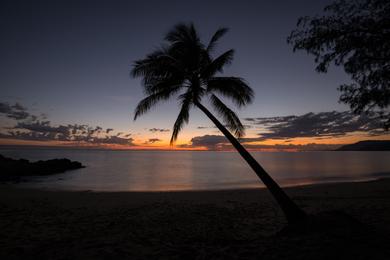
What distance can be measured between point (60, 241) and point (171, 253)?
360cm

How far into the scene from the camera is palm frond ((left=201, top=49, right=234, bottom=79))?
941cm

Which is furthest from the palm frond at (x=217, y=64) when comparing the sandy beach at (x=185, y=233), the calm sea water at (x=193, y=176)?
the calm sea water at (x=193, y=176)

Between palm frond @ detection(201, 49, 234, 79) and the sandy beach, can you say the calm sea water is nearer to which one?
the sandy beach

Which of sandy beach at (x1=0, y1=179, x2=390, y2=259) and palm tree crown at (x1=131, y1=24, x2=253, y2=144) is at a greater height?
palm tree crown at (x1=131, y1=24, x2=253, y2=144)

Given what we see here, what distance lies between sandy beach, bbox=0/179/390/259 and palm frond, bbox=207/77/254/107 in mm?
4787

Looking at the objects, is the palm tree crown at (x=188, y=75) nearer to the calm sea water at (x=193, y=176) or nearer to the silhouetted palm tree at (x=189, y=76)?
the silhouetted palm tree at (x=189, y=76)

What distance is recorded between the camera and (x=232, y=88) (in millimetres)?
9391

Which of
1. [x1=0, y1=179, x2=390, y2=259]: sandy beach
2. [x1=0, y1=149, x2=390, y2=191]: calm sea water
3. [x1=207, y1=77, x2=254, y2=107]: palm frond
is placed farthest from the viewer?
[x1=0, y1=149, x2=390, y2=191]: calm sea water

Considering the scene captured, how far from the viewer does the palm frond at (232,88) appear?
30.6ft

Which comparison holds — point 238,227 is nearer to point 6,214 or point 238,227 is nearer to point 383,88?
point 383,88

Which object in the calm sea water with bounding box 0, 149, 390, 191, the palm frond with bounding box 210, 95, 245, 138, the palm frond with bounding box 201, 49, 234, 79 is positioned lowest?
the calm sea water with bounding box 0, 149, 390, 191

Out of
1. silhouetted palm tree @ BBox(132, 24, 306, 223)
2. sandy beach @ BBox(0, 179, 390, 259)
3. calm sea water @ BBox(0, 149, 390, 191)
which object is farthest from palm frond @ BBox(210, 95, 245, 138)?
calm sea water @ BBox(0, 149, 390, 191)

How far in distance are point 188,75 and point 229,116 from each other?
7.49ft

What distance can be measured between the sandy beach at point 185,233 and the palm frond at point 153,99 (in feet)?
14.6
